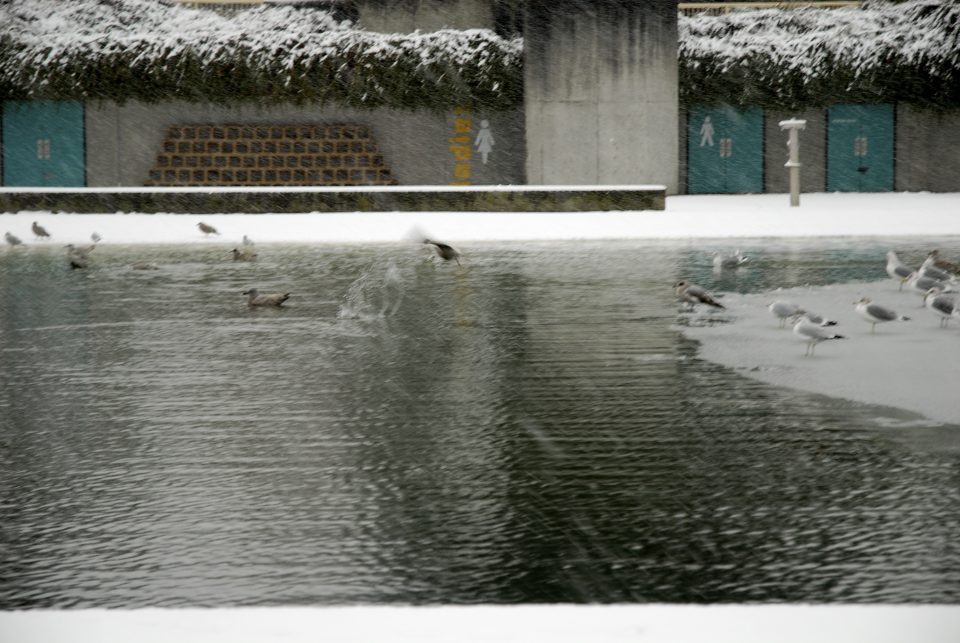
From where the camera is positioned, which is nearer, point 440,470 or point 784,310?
point 440,470

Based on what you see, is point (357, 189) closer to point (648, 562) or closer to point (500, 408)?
point (500, 408)

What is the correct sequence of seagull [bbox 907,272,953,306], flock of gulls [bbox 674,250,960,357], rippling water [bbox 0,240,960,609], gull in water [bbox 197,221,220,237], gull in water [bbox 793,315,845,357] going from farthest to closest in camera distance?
gull in water [bbox 197,221,220,237]
seagull [bbox 907,272,953,306]
flock of gulls [bbox 674,250,960,357]
gull in water [bbox 793,315,845,357]
rippling water [bbox 0,240,960,609]

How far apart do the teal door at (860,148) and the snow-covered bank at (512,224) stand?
21.6 feet

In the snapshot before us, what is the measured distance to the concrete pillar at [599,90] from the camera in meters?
34.2

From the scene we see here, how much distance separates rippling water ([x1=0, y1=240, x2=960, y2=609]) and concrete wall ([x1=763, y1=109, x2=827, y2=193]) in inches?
988

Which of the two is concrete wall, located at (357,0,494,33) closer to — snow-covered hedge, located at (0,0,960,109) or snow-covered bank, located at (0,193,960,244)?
snow-covered hedge, located at (0,0,960,109)

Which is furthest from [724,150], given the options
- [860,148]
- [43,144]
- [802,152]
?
[43,144]

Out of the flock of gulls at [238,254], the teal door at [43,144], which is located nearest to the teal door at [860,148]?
the flock of gulls at [238,254]

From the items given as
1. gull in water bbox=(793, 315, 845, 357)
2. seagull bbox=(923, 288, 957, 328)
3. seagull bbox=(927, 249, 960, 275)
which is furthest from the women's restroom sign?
gull in water bbox=(793, 315, 845, 357)

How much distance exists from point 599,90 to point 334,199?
7.98 meters

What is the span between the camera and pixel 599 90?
34.6 m

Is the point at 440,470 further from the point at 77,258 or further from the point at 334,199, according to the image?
the point at 334,199

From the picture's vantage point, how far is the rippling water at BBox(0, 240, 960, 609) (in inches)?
218

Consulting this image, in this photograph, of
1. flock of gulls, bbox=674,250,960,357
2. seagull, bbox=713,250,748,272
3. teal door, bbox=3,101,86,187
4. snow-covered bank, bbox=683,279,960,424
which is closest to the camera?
snow-covered bank, bbox=683,279,960,424
